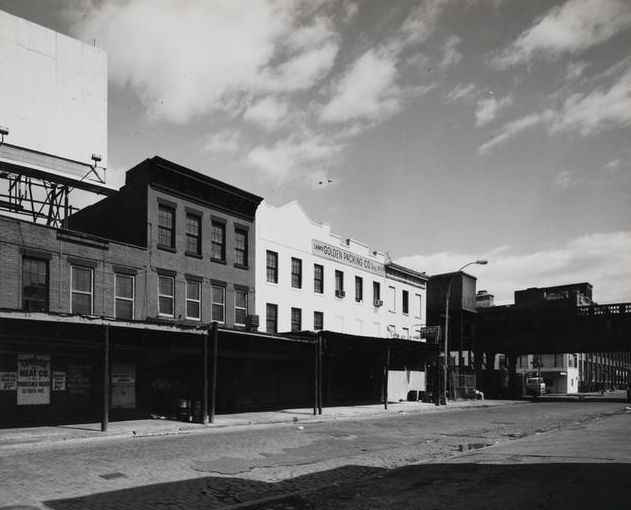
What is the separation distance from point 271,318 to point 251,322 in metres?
3.26

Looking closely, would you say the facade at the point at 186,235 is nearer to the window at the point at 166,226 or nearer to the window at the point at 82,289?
the window at the point at 166,226

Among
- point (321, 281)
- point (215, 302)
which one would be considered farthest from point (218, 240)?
point (321, 281)

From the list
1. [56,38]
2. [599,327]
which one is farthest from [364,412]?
[599,327]

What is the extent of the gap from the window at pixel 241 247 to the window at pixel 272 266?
6.04 ft

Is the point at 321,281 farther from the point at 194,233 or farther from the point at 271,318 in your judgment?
the point at 194,233

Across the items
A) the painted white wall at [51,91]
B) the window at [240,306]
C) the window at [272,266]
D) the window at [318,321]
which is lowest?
the window at [318,321]

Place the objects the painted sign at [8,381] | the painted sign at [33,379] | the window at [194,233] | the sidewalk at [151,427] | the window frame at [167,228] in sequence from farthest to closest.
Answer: the window at [194,233] → the window frame at [167,228] → the painted sign at [33,379] → the painted sign at [8,381] → the sidewalk at [151,427]

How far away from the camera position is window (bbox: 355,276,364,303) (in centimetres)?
3962

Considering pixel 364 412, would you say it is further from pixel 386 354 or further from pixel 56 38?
pixel 56 38

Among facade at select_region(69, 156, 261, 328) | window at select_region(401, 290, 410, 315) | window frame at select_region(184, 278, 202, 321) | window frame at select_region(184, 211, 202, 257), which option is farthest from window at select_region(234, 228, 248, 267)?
window at select_region(401, 290, 410, 315)

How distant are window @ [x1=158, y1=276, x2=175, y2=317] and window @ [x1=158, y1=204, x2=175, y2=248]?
Answer: 1.60 metres

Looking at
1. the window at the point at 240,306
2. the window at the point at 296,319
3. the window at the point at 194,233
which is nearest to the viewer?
the window at the point at 194,233

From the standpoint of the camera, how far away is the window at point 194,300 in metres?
27.4

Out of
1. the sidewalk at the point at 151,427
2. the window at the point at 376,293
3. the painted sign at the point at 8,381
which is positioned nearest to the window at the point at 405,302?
the window at the point at 376,293
